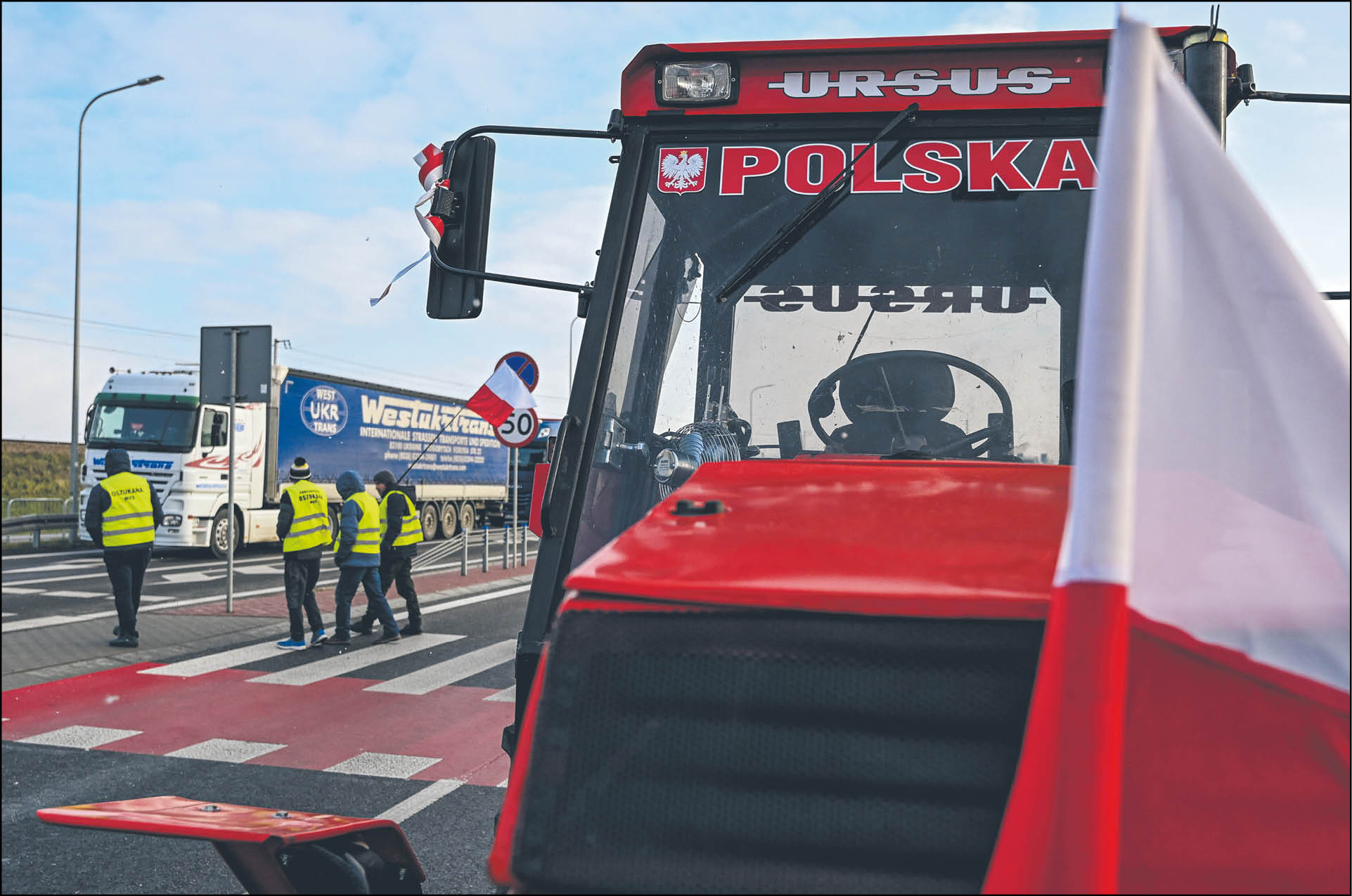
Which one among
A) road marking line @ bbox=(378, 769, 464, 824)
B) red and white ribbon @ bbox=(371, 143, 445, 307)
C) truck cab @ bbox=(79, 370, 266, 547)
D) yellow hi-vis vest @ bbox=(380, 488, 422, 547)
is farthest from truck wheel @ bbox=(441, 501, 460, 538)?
red and white ribbon @ bbox=(371, 143, 445, 307)

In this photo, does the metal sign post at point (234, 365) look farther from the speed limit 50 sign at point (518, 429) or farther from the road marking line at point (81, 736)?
the road marking line at point (81, 736)

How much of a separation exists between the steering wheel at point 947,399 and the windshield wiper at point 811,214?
1.22 feet

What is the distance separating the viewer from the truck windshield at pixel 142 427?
63.3 ft

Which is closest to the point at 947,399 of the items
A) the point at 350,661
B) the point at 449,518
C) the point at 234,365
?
the point at 350,661

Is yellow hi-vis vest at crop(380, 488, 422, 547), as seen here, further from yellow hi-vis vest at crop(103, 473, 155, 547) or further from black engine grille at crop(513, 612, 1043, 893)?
black engine grille at crop(513, 612, 1043, 893)

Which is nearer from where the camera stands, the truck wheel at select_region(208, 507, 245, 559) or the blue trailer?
the truck wheel at select_region(208, 507, 245, 559)

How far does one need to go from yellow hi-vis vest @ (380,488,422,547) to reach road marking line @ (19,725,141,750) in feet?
13.6

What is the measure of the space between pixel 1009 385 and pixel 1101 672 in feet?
6.00

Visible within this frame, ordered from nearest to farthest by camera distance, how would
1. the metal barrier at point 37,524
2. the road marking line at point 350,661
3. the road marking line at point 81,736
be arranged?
the road marking line at point 81,736
the road marking line at point 350,661
the metal barrier at point 37,524

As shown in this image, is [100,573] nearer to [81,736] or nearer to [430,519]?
[81,736]

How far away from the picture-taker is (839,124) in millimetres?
3100

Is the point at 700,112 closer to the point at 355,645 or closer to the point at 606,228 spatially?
the point at 606,228

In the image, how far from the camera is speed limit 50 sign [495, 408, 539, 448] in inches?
554

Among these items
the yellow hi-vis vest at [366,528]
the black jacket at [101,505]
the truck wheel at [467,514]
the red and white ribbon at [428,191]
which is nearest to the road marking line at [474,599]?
the yellow hi-vis vest at [366,528]
